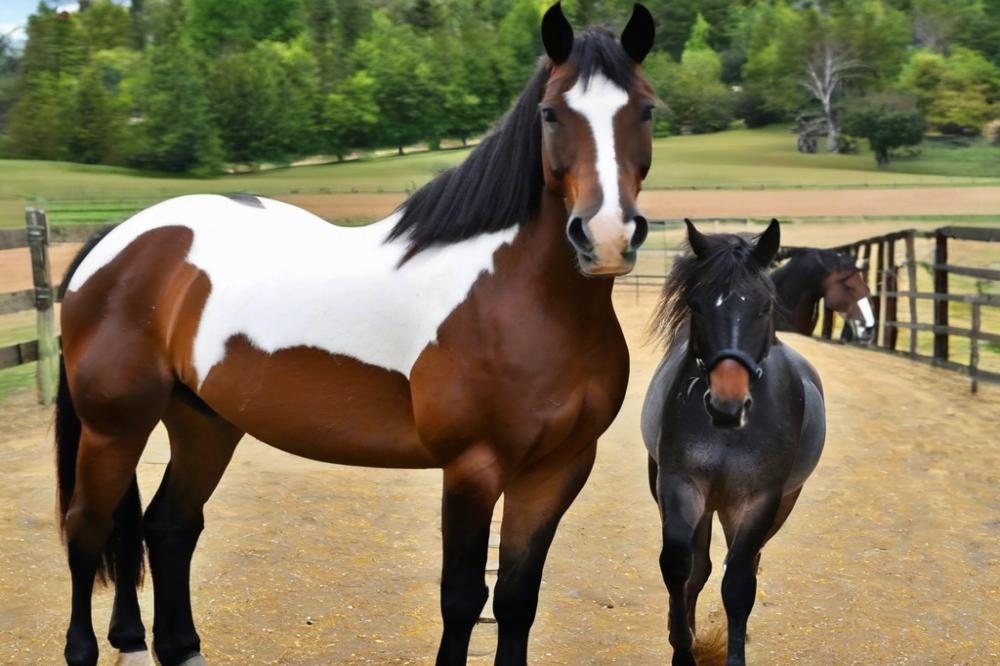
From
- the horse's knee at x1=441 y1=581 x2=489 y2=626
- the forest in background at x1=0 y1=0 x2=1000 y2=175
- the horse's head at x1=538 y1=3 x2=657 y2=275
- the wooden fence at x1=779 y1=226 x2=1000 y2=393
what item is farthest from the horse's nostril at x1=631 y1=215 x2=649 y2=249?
the forest in background at x1=0 y1=0 x2=1000 y2=175

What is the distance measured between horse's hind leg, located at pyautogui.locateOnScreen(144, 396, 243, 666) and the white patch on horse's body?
0.51 m

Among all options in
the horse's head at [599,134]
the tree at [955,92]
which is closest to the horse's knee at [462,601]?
the horse's head at [599,134]

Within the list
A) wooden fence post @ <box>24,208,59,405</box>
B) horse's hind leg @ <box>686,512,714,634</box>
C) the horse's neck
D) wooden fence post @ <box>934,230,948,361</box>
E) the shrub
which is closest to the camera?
horse's hind leg @ <box>686,512,714,634</box>

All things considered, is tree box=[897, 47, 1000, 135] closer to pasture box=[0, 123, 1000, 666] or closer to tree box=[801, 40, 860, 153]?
tree box=[801, 40, 860, 153]

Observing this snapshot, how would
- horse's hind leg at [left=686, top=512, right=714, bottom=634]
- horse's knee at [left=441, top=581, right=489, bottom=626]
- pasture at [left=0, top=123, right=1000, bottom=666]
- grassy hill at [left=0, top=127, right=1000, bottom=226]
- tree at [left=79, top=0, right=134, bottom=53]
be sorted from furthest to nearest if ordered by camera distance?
tree at [left=79, top=0, right=134, bottom=53], grassy hill at [left=0, top=127, right=1000, bottom=226], pasture at [left=0, top=123, right=1000, bottom=666], horse's hind leg at [left=686, top=512, right=714, bottom=634], horse's knee at [left=441, top=581, right=489, bottom=626]

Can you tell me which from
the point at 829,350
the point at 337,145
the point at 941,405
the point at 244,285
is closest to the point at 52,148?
the point at 337,145

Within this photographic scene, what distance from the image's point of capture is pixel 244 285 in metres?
2.42

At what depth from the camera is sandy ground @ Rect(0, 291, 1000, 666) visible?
335 centimetres

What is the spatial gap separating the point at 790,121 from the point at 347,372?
32.2 meters

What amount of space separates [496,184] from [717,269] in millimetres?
796

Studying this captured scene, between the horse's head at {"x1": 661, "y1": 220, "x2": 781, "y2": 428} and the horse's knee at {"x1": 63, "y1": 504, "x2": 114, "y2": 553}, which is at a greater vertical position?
the horse's head at {"x1": 661, "y1": 220, "x2": 781, "y2": 428}

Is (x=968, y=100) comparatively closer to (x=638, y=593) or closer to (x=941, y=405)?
(x=941, y=405)

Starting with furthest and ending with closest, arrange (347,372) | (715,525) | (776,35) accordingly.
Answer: (776,35), (715,525), (347,372)

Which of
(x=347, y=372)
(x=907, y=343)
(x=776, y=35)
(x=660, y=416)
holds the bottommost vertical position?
(x=907, y=343)
